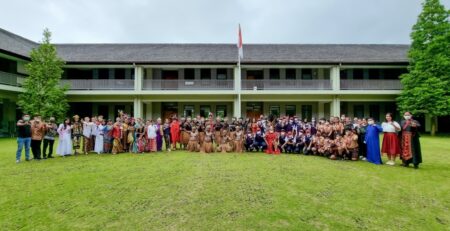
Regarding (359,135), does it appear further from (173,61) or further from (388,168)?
(173,61)

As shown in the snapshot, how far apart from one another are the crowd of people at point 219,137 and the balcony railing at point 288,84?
10819mm

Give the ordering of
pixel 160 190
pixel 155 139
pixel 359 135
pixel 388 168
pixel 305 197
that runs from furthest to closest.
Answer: pixel 155 139 → pixel 359 135 → pixel 388 168 → pixel 160 190 → pixel 305 197

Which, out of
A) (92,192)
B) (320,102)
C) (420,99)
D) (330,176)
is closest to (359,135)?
(330,176)

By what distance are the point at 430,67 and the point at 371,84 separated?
4.19 metres

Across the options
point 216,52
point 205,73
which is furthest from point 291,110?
point 216,52

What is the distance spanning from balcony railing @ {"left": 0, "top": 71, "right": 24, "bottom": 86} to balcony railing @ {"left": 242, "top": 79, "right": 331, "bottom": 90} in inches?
684

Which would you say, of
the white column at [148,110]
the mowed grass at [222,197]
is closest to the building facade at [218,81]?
the white column at [148,110]

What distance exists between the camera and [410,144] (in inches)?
349

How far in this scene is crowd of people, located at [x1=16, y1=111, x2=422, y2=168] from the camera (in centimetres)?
988

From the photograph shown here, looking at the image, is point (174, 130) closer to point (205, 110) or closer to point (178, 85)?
point (178, 85)

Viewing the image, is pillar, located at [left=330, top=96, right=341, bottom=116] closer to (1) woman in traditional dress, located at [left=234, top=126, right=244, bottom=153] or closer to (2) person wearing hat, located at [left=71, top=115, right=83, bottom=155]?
(1) woman in traditional dress, located at [left=234, top=126, right=244, bottom=153]

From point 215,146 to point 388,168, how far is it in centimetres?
674

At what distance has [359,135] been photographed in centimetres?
1063

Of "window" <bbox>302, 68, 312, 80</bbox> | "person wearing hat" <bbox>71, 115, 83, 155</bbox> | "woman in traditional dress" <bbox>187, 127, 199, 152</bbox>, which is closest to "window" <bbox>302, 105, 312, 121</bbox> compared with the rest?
"window" <bbox>302, 68, 312, 80</bbox>
